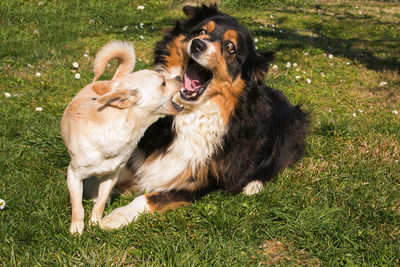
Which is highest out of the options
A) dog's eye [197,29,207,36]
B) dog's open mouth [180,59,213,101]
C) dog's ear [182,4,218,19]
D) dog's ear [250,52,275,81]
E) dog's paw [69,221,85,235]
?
dog's ear [182,4,218,19]

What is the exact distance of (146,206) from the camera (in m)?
2.85

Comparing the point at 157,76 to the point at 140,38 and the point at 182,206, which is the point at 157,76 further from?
the point at 140,38

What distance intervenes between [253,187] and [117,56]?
1.85 metres

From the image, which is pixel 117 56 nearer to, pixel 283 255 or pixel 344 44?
pixel 283 255

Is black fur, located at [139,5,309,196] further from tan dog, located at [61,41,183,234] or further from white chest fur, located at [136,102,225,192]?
tan dog, located at [61,41,183,234]

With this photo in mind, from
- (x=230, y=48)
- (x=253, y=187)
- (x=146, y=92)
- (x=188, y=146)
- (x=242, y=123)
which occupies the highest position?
(x=230, y=48)

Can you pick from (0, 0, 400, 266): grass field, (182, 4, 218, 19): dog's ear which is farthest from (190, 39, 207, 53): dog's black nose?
(0, 0, 400, 266): grass field

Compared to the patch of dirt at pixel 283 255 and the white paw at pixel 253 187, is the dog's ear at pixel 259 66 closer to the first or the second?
the white paw at pixel 253 187

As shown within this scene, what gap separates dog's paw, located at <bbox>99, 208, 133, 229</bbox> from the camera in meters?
2.62

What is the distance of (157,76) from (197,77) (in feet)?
2.03

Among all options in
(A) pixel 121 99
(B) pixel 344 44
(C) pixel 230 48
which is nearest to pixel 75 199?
(A) pixel 121 99

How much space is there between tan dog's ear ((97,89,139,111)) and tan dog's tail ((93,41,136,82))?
0.62m

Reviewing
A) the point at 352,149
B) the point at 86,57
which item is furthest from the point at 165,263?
the point at 86,57

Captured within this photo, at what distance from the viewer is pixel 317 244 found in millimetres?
2615
